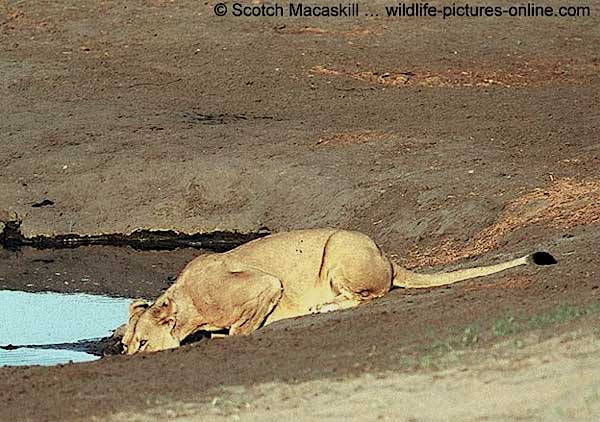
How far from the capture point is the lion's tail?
1084 cm

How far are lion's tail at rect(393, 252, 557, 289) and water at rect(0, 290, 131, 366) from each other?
2215 mm

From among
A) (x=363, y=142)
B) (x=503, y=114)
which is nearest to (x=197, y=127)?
(x=363, y=142)

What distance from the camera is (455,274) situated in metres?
10.9

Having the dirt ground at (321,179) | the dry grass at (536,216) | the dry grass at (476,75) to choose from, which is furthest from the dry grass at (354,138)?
the dry grass at (536,216)

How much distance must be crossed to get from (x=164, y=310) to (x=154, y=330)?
151 mm

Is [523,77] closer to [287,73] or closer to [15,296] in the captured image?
[287,73]

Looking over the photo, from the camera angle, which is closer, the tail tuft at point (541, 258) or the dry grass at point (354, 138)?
the tail tuft at point (541, 258)

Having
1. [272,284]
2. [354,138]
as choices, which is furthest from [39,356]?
[354,138]

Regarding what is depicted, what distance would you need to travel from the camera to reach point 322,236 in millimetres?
11055

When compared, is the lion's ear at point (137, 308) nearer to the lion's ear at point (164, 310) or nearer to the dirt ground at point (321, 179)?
the lion's ear at point (164, 310)

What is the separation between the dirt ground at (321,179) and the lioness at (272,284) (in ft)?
0.76

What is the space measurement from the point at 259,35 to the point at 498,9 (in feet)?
12.4

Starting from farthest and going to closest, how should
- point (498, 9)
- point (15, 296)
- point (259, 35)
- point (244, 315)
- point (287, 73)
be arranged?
point (498, 9)
point (259, 35)
point (287, 73)
point (15, 296)
point (244, 315)

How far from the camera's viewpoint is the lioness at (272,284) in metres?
10.7
